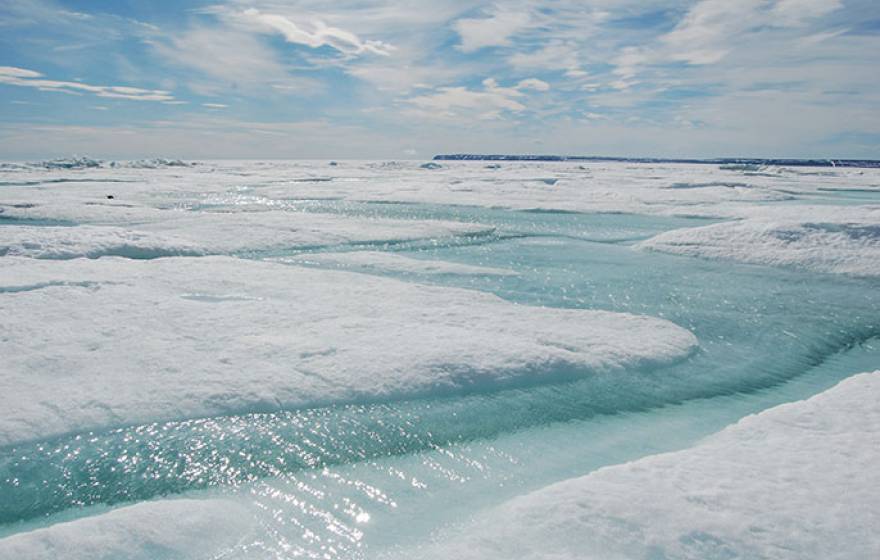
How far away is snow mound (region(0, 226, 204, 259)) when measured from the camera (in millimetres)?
7020

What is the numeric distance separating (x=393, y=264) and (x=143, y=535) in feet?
17.3

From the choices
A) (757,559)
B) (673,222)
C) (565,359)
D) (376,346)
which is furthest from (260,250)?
(673,222)

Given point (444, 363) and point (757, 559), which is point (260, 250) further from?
point (757, 559)

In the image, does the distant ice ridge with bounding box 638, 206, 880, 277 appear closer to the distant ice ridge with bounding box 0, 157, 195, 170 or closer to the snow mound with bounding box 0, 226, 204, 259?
the snow mound with bounding box 0, 226, 204, 259

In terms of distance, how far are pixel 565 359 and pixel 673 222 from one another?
1079 centimetres

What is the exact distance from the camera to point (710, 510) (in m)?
1.94

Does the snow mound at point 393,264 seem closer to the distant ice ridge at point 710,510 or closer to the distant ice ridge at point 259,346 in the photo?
the distant ice ridge at point 259,346

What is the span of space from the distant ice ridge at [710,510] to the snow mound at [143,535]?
2.51 feet

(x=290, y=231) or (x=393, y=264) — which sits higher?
(x=290, y=231)

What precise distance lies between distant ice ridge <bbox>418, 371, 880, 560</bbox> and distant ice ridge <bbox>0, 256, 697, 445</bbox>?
1248 millimetres

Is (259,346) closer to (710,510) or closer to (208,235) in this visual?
(710,510)

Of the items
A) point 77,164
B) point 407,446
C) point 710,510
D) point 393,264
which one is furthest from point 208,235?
point 77,164

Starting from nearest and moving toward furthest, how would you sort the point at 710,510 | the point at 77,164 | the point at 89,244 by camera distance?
the point at 710,510 < the point at 89,244 < the point at 77,164

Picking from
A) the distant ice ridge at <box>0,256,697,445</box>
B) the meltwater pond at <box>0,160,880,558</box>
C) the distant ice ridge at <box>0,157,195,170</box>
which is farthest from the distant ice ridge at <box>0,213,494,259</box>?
the distant ice ridge at <box>0,157,195,170</box>
